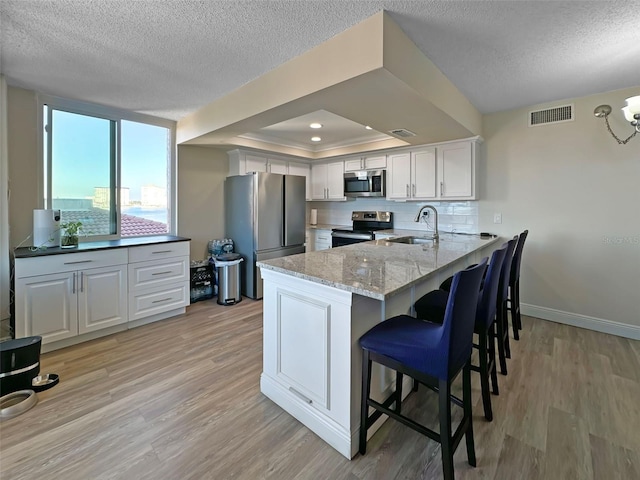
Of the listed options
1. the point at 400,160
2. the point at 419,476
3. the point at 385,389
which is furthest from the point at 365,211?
the point at 419,476

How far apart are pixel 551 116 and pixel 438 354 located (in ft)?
11.1

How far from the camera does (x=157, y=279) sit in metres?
3.33

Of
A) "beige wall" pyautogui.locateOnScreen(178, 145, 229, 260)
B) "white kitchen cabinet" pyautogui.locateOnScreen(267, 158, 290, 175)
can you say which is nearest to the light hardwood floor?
"beige wall" pyautogui.locateOnScreen(178, 145, 229, 260)

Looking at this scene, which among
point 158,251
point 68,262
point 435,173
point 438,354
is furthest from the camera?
point 435,173

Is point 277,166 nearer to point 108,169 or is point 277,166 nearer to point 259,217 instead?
point 259,217

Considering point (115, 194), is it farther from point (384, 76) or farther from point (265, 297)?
point (384, 76)

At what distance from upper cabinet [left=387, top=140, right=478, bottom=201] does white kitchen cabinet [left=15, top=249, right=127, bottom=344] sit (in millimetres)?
3568

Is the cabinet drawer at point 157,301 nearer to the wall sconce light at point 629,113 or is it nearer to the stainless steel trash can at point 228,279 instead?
the stainless steel trash can at point 228,279

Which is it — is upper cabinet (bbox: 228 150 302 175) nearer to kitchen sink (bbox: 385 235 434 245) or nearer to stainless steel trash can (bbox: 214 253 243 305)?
stainless steel trash can (bbox: 214 253 243 305)

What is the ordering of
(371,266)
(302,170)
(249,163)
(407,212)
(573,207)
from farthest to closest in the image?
(302,170), (407,212), (249,163), (573,207), (371,266)

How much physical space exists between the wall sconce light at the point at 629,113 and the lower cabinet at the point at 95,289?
13.7 ft

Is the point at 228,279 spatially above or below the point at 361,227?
below

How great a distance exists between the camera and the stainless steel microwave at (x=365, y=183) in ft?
14.7

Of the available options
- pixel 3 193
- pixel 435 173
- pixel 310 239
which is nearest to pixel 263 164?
pixel 310 239
